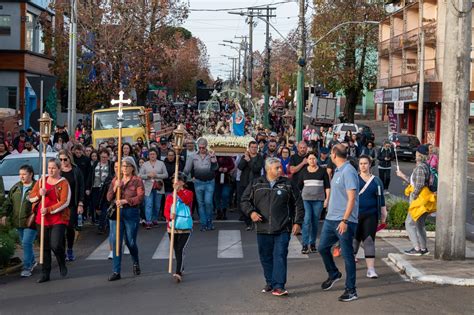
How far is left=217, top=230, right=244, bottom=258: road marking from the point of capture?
1362 cm

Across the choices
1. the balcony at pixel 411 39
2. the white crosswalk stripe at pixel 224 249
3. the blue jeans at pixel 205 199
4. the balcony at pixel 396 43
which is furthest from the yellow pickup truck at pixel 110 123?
the balcony at pixel 396 43

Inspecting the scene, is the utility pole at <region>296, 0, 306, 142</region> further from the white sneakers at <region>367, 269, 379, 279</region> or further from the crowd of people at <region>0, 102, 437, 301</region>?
the white sneakers at <region>367, 269, 379, 279</region>

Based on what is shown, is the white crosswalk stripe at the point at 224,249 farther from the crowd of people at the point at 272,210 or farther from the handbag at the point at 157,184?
the handbag at the point at 157,184

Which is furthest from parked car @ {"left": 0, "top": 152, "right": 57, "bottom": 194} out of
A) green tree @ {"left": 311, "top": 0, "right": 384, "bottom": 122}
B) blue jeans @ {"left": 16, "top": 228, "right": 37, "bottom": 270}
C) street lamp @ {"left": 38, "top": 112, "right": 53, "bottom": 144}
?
green tree @ {"left": 311, "top": 0, "right": 384, "bottom": 122}

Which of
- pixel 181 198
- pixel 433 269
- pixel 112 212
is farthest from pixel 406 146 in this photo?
pixel 112 212

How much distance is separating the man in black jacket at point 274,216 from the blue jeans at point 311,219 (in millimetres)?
3417

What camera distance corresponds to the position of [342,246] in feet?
32.7

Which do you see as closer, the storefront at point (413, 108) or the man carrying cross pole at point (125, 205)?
the man carrying cross pole at point (125, 205)

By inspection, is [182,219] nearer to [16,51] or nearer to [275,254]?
[275,254]

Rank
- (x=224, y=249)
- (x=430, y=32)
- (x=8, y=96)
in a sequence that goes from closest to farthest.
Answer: (x=224, y=249) < (x=8, y=96) < (x=430, y=32)

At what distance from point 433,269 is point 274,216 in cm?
294

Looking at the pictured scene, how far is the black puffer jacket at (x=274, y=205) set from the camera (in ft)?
32.4

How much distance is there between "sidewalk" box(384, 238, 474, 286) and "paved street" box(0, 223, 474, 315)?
0.58 ft

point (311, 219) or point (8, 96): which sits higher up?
point (8, 96)
